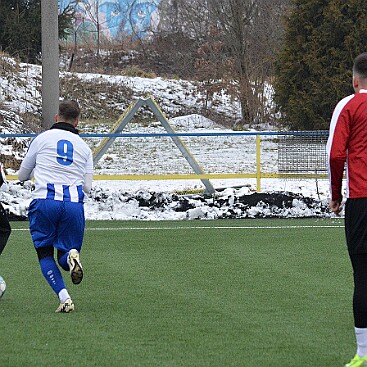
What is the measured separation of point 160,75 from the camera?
36969 millimetres

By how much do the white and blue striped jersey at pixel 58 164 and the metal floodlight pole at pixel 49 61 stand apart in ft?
28.6

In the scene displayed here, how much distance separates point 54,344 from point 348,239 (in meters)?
2.07

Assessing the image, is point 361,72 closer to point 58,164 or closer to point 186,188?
point 58,164

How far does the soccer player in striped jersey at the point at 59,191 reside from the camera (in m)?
7.70

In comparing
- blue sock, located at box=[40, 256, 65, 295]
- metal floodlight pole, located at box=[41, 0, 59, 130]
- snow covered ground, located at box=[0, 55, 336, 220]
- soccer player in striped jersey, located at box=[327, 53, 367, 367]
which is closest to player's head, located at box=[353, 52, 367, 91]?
soccer player in striped jersey, located at box=[327, 53, 367, 367]

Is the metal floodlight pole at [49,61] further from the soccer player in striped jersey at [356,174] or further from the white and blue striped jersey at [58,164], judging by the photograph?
the soccer player in striped jersey at [356,174]

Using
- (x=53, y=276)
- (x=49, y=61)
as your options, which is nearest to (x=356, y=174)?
(x=53, y=276)

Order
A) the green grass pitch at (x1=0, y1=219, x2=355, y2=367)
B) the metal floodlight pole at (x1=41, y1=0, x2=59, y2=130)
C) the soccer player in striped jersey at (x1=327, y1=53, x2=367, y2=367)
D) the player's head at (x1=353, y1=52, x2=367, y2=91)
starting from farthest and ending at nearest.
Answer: the metal floodlight pole at (x1=41, y1=0, x2=59, y2=130) → the green grass pitch at (x1=0, y1=219, x2=355, y2=367) → the player's head at (x1=353, y1=52, x2=367, y2=91) → the soccer player in striped jersey at (x1=327, y1=53, x2=367, y2=367)

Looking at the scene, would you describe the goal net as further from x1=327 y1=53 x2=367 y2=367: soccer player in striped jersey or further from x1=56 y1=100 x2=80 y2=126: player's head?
x1=327 y1=53 x2=367 y2=367: soccer player in striped jersey

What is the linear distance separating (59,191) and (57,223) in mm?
257

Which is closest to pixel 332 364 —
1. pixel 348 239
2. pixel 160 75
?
pixel 348 239

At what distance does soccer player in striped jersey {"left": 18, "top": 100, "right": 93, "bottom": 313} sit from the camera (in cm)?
770

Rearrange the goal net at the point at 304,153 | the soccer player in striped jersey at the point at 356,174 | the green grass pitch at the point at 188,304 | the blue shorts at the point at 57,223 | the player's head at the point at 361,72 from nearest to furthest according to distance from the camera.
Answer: the soccer player in striped jersey at the point at 356,174, the player's head at the point at 361,72, the green grass pitch at the point at 188,304, the blue shorts at the point at 57,223, the goal net at the point at 304,153

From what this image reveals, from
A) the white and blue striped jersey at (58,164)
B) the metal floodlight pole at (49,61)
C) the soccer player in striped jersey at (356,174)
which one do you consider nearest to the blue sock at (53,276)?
the white and blue striped jersey at (58,164)
